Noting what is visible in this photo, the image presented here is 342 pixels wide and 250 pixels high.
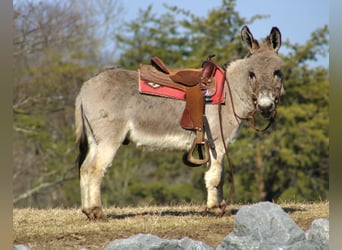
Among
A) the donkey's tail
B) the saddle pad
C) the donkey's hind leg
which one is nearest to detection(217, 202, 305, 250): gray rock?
the donkey's hind leg

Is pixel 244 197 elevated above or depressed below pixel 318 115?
below

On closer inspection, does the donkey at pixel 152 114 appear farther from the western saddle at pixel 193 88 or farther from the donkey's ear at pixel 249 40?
the western saddle at pixel 193 88

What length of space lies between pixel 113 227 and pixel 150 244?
127 cm

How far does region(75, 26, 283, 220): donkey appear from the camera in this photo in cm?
693

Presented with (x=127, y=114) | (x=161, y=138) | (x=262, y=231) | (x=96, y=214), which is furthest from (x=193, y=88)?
(x=262, y=231)

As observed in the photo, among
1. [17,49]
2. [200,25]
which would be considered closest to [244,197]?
[200,25]

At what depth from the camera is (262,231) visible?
538 centimetres

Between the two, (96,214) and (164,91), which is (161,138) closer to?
(164,91)

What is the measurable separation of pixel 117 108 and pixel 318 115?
13.8 meters

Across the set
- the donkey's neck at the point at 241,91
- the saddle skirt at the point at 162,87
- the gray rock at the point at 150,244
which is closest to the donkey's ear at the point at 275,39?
the donkey's neck at the point at 241,91

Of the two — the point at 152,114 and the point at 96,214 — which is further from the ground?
the point at 152,114

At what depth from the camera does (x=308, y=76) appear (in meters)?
20.5

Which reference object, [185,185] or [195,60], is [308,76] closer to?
[195,60]

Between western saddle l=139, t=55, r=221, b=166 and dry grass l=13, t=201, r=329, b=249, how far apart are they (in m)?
0.82
